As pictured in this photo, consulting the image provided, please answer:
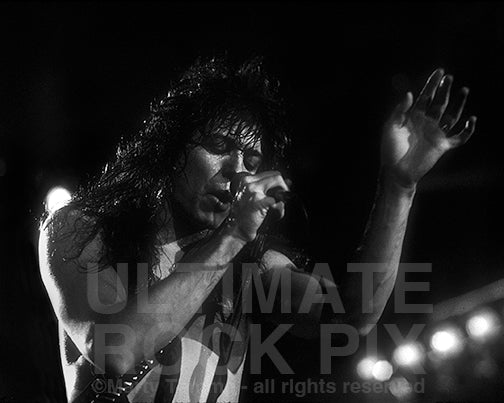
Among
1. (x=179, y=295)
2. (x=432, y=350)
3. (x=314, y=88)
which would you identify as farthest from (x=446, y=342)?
(x=179, y=295)

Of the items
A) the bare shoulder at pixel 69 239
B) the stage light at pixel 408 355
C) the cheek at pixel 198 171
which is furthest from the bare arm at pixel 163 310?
the stage light at pixel 408 355

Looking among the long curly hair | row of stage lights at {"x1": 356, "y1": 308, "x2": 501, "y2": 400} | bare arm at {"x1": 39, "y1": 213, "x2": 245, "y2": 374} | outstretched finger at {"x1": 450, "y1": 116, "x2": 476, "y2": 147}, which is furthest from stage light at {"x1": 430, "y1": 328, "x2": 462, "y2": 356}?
bare arm at {"x1": 39, "y1": 213, "x2": 245, "y2": 374}

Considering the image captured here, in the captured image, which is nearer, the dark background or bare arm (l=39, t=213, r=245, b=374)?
bare arm (l=39, t=213, r=245, b=374)

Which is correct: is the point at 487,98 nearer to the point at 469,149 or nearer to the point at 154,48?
the point at 469,149

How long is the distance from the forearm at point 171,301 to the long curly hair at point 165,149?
0.92ft

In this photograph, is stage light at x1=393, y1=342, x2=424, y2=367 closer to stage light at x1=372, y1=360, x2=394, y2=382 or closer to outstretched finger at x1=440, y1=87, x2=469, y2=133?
stage light at x1=372, y1=360, x2=394, y2=382

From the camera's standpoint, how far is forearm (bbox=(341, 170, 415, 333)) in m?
1.55

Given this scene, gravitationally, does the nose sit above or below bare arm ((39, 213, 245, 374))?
above

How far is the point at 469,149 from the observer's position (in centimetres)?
255

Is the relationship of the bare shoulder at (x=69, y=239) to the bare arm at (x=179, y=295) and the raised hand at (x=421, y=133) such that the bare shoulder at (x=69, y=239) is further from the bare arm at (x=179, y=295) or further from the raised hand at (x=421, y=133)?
the raised hand at (x=421, y=133)

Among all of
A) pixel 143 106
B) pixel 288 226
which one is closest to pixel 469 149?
pixel 288 226

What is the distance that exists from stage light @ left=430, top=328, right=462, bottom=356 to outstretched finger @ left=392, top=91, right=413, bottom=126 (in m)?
1.59

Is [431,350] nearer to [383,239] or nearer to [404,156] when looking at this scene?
[383,239]

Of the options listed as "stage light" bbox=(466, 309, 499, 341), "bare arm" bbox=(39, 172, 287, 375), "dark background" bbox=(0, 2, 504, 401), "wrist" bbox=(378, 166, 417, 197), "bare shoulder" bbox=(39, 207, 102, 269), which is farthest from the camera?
"stage light" bbox=(466, 309, 499, 341)
